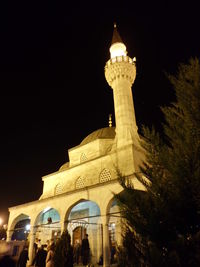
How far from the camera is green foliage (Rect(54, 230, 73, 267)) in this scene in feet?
20.7

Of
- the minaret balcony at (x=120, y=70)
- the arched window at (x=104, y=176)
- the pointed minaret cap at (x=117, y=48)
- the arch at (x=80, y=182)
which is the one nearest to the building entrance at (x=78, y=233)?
the arch at (x=80, y=182)

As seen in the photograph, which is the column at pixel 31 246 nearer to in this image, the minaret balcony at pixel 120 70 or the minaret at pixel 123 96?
the minaret at pixel 123 96

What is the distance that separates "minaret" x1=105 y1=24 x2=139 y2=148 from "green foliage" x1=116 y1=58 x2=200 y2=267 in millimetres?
11071

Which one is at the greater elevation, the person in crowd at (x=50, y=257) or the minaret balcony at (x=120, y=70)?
the minaret balcony at (x=120, y=70)

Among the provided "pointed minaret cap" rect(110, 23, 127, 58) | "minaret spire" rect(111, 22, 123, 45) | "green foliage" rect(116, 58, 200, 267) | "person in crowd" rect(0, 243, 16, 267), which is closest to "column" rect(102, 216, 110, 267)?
"person in crowd" rect(0, 243, 16, 267)

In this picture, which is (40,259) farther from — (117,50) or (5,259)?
(117,50)

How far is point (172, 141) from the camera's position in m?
2.51

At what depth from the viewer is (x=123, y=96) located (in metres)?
15.6

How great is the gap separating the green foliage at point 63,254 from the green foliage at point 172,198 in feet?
15.9

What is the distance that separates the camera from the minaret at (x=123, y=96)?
1452cm

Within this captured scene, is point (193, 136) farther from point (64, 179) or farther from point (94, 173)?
point (64, 179)

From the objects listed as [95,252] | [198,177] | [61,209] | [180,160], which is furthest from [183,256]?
[95,252]

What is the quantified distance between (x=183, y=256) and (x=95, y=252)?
1208 cm

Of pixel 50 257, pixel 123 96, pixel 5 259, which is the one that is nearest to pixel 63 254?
pixel 50 257
